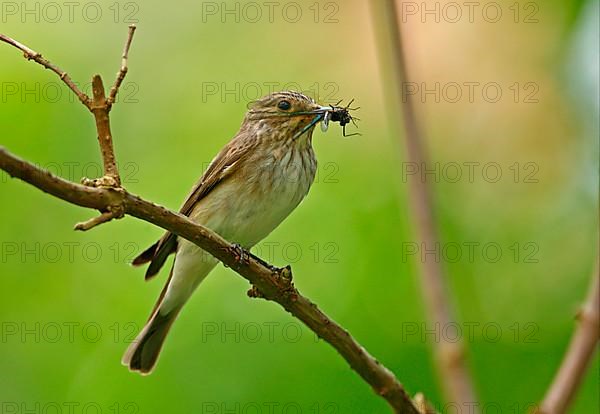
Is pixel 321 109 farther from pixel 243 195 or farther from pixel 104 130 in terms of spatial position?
pixel 104 130

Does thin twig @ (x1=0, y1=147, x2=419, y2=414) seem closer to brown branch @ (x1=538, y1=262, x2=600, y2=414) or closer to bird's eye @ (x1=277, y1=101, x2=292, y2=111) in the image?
brown branch @ (x1=538, y1=262, x2=600, y2=414)

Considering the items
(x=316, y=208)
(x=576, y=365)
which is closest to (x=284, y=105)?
(x=316, y=208)

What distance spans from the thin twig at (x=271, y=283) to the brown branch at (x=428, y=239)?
0.24 metres

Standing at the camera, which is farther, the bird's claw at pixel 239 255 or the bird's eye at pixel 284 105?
the bird's eye at pixel 284 105

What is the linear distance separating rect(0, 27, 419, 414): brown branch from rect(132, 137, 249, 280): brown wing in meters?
1.14

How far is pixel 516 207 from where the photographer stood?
687 cm

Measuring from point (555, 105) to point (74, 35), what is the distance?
142 inches

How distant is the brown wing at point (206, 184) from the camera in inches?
195

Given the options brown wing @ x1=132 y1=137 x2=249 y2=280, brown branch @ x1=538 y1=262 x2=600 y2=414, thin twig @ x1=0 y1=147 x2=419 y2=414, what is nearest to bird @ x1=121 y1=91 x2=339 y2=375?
brown wing @ x1=132 y1=137 x2=249 y2=280

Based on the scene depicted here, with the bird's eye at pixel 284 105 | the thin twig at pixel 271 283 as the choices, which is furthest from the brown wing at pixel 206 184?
the thin twig at pixel 271 283

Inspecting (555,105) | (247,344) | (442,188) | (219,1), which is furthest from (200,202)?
(555,105)

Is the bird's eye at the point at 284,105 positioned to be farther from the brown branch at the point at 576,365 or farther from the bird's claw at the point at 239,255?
the brown branch at the point at 576,365

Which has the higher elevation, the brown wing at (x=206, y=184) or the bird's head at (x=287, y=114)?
the bird's head at (x=287, y=114)

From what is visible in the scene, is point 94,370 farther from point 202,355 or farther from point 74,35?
point 74,35
